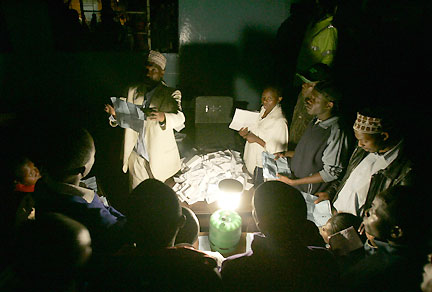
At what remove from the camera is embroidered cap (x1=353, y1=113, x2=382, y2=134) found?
1.89 m

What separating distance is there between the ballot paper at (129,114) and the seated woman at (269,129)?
1183 millimetres

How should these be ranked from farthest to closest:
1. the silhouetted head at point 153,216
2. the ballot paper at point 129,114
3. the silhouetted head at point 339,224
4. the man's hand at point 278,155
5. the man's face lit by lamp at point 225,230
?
the man's hand at point 278,155 → the ballot paper at point 129,114 → the silhouetted head at point 339,224 → the man's face lit by lamp at point 225,230 → the silhouetted head at point 153,216

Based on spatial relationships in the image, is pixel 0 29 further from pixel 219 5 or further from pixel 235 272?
pixel 235 272

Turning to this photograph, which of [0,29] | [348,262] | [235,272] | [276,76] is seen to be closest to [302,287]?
[235,272]

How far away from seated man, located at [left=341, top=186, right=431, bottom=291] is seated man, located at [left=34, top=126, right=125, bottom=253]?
4.20 ft

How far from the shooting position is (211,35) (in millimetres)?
4234

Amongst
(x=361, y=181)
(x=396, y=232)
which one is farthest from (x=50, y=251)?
(x=361, y=181)

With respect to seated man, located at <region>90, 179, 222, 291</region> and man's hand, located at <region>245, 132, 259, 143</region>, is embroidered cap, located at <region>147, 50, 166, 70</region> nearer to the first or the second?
man's hand, located at <region>245, 132, 259, 143</region>

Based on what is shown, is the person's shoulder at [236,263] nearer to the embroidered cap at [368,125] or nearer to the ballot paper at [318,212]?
the ballot paper at [318,212]

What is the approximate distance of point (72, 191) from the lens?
1.48 meters

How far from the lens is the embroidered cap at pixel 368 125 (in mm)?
1890

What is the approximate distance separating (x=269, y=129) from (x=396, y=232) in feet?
5.91

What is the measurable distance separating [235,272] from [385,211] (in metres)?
0.89

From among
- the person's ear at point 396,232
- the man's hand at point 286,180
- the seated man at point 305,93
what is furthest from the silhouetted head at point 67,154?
the seated man at point 305,93
